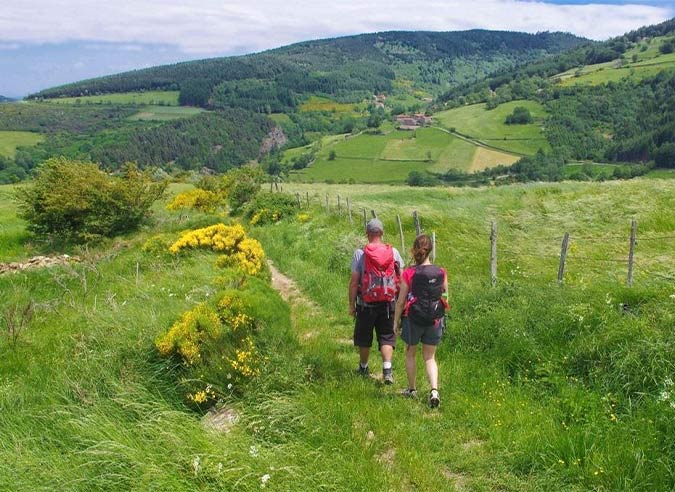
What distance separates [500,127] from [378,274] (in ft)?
415

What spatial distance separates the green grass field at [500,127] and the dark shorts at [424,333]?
105620 millimetres

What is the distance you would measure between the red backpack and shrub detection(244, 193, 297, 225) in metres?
15.8

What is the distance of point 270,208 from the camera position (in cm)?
2214

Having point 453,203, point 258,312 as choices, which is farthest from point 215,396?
point 453,203

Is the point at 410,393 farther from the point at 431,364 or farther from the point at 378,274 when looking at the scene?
the point at 378,274

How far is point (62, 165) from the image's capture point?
19.1 metres

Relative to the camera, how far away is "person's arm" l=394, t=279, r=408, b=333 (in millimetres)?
5660

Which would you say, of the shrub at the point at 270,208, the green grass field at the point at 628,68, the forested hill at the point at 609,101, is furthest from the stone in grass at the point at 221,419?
the green grass field at the point at 628,68

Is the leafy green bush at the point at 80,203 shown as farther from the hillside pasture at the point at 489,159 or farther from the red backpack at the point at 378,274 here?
the hillside pasture at the point at 489,159

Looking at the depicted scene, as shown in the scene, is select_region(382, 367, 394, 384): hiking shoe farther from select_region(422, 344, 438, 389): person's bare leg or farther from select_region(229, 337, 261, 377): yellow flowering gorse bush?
select_region(229, 337, 261, 377): yellow flowering gorse bush

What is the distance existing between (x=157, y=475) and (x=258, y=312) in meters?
2.85

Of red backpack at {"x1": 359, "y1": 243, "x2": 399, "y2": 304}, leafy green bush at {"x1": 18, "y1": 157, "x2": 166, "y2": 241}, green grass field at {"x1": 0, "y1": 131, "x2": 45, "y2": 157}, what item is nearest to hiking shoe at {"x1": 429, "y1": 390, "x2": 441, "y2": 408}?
red backpack at {"x1": 359, "y1": 243, "x2": 399, "y2": 304}

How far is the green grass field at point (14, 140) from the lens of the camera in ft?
426

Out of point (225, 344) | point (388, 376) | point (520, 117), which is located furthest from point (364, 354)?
point (520, 117)
